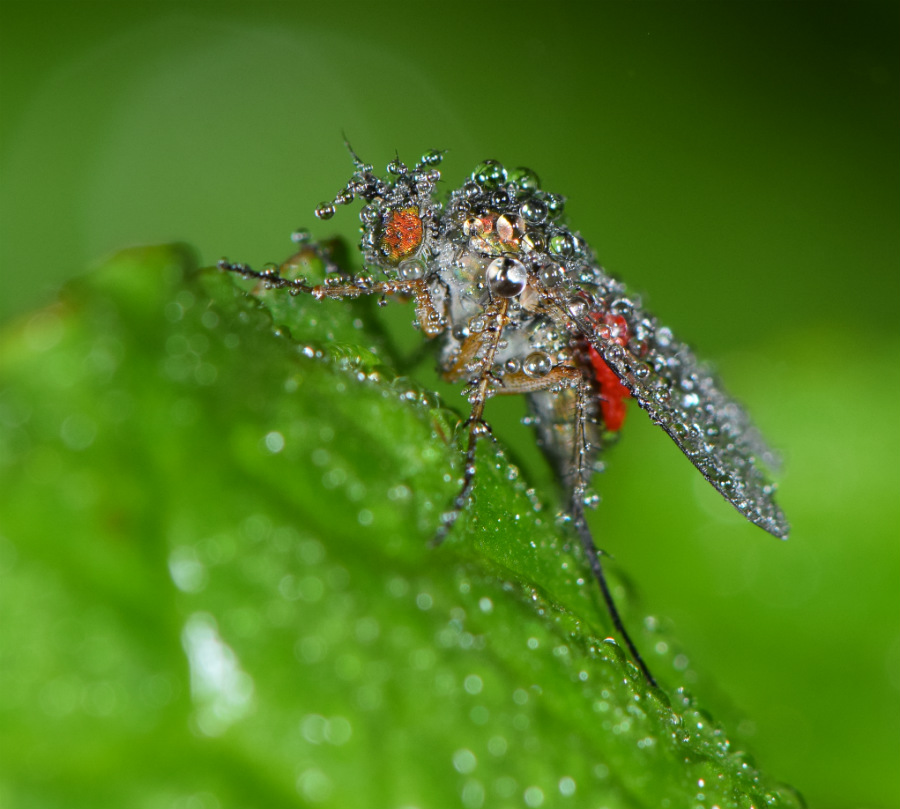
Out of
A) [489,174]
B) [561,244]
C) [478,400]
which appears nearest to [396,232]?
[489,174]

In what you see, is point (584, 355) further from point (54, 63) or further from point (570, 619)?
point (54, 63)

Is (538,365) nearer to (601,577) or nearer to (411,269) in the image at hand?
(411,269)

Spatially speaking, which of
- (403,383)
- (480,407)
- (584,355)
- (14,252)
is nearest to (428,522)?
(403,383)

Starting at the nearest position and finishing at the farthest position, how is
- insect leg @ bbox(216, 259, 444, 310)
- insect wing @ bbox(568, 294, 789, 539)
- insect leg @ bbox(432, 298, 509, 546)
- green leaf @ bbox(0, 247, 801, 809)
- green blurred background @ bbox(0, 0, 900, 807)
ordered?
green leaf @ bbox(0, 247, 801, 809) → insect leg @ bbox(432, 298, 509, 546) → insect leg @ bbox(216, 259, 444, 310) → insect wing @ bbox(568, 294, 789, 539) → green blurred background @ bbox(0, 0, 900, 807)

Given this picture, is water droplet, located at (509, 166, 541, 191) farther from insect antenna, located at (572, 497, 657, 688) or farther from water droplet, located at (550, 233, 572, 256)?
insect antenna, located at (572, 497, 657, 688)

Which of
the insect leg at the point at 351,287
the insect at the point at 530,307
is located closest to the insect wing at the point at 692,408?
the insect at the point at 530,307

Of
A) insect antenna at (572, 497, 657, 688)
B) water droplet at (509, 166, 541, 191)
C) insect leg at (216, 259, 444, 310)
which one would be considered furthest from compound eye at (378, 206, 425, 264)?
insect antenna at (572, 497, 657, 688)

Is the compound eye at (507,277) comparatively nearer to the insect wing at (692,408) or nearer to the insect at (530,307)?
the insect at (530,307)

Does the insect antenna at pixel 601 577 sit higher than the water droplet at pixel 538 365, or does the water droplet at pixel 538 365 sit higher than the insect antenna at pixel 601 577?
the water droplet at pixel 538 365
